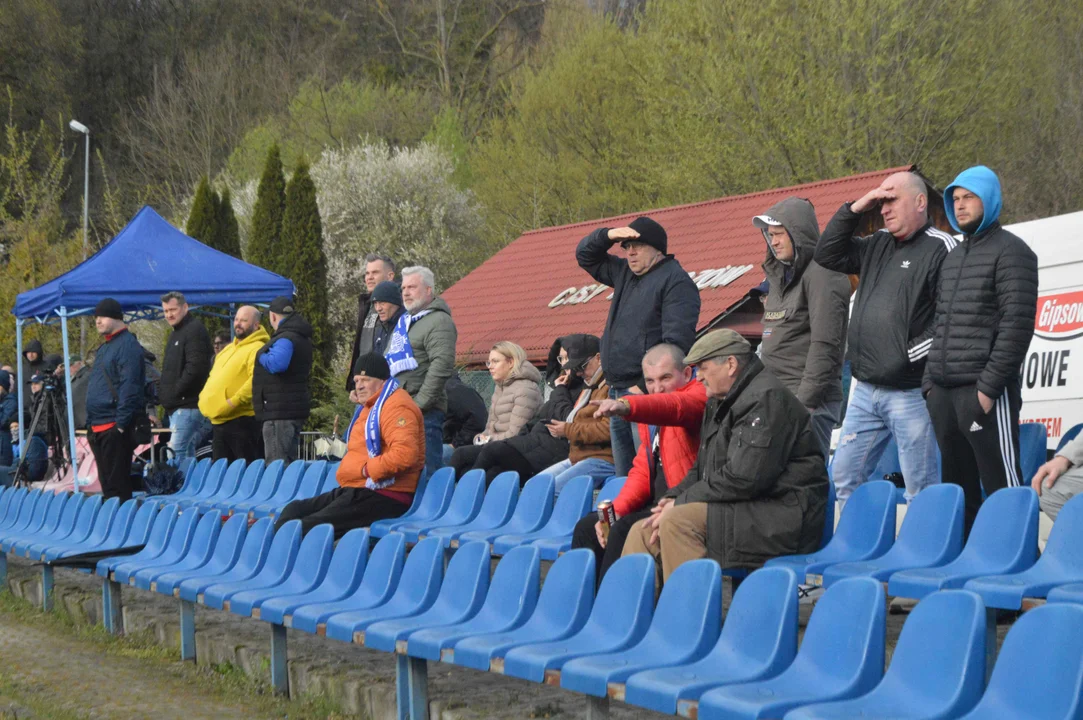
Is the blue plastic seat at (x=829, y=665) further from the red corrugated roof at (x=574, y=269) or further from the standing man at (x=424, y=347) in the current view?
the red corrugated roof at (x=574, y=269)

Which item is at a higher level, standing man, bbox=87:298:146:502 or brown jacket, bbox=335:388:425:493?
standing man, bbox=87:298:146:502

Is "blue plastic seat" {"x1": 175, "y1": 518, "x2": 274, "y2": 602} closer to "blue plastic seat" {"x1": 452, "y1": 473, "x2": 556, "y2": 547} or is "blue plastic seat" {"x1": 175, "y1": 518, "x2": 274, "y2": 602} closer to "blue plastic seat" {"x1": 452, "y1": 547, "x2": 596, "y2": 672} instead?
"blue plastic seat" {"x1": 452, "y1": 473, "x2": 556, "y2": 547}

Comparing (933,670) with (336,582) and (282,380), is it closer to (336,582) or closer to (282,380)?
(336,582)

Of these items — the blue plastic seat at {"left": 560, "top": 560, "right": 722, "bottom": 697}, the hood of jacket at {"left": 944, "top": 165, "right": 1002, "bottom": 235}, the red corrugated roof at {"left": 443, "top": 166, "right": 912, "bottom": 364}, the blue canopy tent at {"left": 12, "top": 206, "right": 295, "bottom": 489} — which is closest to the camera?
the blue plastic seat at {"left": 560, "top": 560, "right": 722, "bottom": 697}

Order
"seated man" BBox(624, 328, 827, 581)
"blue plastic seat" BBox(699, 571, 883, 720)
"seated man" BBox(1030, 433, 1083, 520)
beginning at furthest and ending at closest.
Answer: "seated man" BBox(624, 328, 827, 581) → "seated man" BBox(1030, 433, 1083, 520) → "blue plastic seat" BBox(699, 571, 883, 720)

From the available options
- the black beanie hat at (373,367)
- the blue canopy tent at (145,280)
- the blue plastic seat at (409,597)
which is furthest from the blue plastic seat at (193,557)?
the blue canopy tent at (145,280)

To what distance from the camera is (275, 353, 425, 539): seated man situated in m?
6.88

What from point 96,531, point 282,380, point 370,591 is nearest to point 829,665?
point 370,591

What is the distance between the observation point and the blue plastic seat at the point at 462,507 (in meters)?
6.70

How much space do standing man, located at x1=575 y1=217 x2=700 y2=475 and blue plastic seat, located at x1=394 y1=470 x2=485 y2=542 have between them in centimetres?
77

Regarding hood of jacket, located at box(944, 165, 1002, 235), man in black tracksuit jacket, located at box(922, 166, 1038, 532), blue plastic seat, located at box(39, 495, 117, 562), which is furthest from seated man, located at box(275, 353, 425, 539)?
hood of jacket, located at box(944, 165, 1002, 235)

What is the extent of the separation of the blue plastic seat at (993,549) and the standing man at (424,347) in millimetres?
3901

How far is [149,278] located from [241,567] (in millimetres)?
4864

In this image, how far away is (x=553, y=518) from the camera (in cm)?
622
